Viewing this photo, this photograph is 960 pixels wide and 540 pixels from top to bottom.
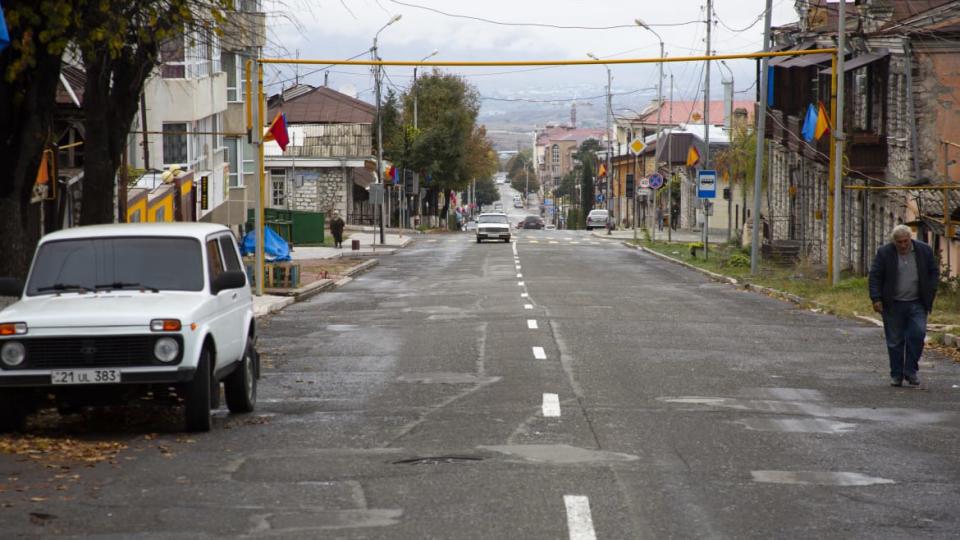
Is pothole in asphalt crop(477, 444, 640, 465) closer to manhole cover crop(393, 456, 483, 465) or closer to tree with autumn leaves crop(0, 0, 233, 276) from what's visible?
manhole cover crop(393, 456, 483, 465)

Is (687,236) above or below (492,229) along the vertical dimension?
below

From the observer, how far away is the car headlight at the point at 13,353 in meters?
11.2

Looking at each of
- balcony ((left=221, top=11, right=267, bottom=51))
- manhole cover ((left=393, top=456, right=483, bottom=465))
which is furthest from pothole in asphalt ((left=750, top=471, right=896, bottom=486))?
balcony ((left=221, top=11, right=267, bottom=51))

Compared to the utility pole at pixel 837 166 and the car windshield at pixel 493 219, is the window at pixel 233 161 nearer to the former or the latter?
the car windshield at pixel 493 219

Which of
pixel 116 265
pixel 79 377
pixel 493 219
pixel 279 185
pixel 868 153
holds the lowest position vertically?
pixel 79 377

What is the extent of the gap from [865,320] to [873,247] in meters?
15.5

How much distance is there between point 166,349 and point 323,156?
79.4 m

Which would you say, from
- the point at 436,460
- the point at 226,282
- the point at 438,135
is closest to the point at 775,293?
the point at 226,282

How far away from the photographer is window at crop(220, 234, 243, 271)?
537 inches

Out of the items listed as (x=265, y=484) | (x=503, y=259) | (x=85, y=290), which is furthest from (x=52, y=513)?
(x=503, y=259)

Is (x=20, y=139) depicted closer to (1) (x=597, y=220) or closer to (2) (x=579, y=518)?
(2) (x=579, y=518)

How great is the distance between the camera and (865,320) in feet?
83.1

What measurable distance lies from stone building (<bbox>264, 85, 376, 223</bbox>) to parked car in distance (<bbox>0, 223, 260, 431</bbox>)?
70.0 meters

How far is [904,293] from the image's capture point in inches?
606
